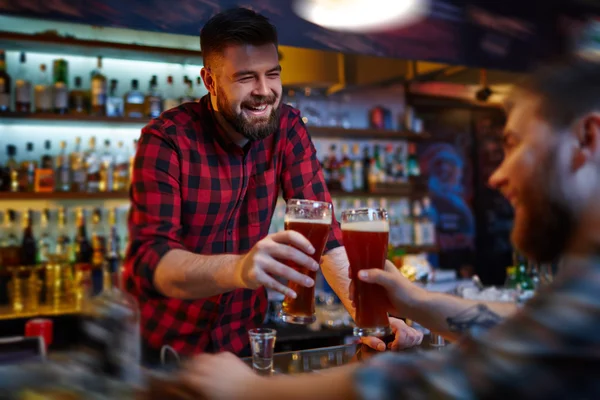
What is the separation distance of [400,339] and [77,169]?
2.95 m

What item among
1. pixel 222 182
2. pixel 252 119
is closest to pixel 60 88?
pixel 222 182

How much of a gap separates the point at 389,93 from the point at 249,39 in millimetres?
3913

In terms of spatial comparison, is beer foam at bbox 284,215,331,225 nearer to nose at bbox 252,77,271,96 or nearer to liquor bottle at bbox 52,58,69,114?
nose at bbox 252,77,271,96

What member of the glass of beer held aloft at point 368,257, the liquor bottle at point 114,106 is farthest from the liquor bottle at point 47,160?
the glass of beer held aloft at point 368,257

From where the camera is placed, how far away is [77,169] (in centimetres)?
385

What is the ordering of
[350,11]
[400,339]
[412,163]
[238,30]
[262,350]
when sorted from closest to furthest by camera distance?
[262,350] → [400,339] → [238,30] → [350,11] → [412,163]

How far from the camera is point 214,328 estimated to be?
72.7 inches

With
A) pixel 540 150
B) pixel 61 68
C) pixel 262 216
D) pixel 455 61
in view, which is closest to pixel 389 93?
pixel 455 61

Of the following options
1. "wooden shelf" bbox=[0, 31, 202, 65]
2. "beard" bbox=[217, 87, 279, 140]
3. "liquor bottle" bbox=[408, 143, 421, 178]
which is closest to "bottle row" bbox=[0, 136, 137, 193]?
"wooden shelf" bbox=[0, 31, 202, 65]

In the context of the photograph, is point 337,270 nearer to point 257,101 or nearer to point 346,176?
point 257,101

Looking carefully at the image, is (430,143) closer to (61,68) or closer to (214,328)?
(61,68)

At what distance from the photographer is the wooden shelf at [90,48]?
364cm

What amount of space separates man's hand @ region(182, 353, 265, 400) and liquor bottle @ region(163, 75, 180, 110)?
3.23m

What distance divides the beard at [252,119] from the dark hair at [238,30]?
0.15 metres
